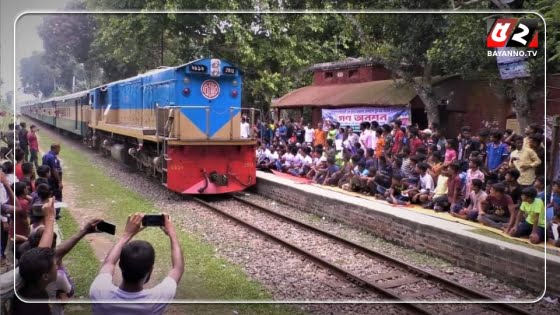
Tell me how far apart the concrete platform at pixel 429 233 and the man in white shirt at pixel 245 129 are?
146 cm

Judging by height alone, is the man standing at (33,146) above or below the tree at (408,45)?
below

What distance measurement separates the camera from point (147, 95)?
4879 millimetres

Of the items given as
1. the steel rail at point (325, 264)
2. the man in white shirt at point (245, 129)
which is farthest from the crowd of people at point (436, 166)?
the steel rail at point (325, 264)

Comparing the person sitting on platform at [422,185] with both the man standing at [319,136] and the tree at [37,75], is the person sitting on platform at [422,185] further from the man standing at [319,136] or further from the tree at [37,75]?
the tree at [37,75]

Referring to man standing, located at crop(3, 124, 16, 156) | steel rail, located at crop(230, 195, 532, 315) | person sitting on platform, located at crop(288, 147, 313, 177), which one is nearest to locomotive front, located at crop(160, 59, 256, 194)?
steel rail, located at crop(230, 195, 532, 315)

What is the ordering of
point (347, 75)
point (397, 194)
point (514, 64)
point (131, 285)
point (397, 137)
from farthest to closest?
1. point (397, 194)
2. point (397, 137)
3. point (347, 75)
4. point (514, 64)
5. point (131, 285)

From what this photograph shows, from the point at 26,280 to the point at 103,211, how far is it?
26.0 inches

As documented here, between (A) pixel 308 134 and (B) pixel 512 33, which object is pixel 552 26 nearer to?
(B) pixel 512 33

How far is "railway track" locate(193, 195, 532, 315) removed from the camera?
4.12m

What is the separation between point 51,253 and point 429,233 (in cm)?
413

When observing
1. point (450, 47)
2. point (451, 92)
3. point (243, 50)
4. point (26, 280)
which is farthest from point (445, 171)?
point (26, 280)

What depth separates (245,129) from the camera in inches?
186

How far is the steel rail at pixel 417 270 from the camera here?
4.06 meters

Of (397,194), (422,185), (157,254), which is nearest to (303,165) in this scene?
(397,194)
